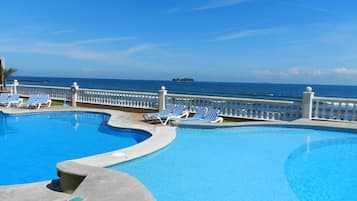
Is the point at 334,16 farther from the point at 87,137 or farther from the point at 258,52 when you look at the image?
the point at 258,52

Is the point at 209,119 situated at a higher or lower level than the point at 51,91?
lower

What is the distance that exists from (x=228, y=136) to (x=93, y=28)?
19.7m

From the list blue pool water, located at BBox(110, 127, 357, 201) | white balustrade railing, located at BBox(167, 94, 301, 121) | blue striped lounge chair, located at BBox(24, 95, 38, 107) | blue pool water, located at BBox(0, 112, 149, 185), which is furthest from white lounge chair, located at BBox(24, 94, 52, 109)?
blue pool water, located at BBox(110, 127, 357, 201)

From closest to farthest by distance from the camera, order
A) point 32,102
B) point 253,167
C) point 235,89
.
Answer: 1. point 253,167
2. point 32,102
3. point 235,89

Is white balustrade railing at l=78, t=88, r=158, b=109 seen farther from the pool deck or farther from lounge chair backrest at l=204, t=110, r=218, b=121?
the pool deck

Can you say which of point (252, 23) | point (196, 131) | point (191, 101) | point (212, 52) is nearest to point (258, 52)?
point (212, 52)

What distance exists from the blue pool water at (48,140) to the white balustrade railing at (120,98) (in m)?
1.47

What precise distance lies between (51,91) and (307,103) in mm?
13944

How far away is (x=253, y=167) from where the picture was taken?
5301 millimetres

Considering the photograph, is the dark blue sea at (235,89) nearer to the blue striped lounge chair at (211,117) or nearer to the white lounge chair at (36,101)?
the blue striped lounge chair at (211,117)

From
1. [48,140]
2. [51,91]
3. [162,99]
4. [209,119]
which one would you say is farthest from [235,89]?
[48,140]

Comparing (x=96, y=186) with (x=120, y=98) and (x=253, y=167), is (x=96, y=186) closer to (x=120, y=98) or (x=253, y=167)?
(x=253, y=167)

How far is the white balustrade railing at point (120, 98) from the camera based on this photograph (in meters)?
12.4

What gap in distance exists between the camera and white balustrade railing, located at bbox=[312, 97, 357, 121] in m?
8.83
